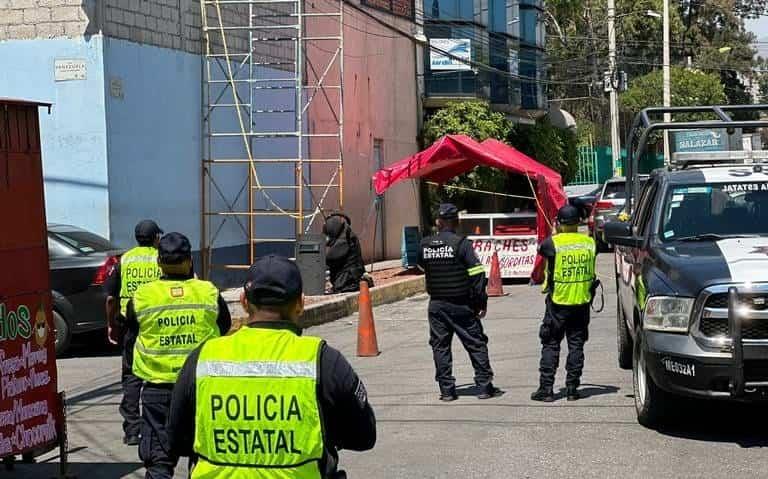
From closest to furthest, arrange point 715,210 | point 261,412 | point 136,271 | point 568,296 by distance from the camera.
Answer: point 261,412, point 136,271, point 715,210, point 568,296

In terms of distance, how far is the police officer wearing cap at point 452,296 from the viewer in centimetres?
1023

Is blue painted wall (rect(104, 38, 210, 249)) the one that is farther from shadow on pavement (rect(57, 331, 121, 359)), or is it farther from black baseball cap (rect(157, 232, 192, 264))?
black baseball cap (rect(157, 232, 192, 264))

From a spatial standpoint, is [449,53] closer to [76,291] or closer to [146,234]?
[76,291]

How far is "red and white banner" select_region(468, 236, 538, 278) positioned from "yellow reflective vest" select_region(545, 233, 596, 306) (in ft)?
41.2

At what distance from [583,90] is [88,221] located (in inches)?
2046

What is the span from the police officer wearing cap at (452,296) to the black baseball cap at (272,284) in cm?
638

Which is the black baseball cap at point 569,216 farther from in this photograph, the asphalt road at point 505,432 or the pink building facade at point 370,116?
the pink building facade at point 370,116

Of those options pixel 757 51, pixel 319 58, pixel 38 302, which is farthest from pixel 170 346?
pixel 757 51

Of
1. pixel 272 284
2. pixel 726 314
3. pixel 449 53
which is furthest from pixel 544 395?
pixel 449 53

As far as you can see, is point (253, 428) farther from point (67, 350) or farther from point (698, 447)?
point (67, 350)

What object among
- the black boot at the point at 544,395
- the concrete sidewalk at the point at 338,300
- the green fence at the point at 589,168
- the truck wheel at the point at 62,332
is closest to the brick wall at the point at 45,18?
the concrete sidewalk at the point at 338,300

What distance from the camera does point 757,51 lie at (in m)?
70.8

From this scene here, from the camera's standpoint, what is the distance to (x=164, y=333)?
6832mm

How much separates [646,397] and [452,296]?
2066 mm
